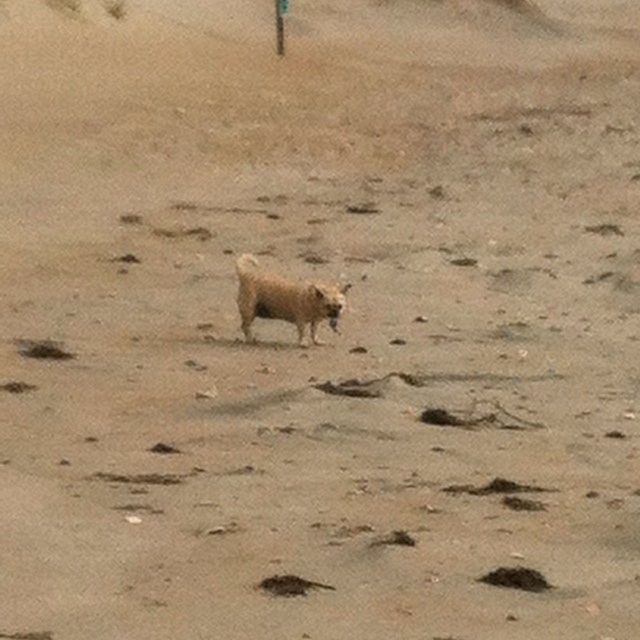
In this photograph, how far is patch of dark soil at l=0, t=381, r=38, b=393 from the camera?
10.2 m

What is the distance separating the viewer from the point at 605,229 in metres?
16.5

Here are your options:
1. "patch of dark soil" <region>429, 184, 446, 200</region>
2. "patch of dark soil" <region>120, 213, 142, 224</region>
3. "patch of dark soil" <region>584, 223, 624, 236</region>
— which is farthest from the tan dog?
"patch of dark soil" <region>429, 184, 446, 200</region>

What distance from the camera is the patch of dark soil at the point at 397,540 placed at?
749cm

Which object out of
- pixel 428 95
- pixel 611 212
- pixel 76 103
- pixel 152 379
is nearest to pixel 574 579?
pixel 152 379

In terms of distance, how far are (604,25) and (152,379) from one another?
103 ft

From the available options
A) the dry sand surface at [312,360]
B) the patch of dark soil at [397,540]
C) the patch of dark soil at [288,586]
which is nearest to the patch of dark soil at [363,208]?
the dry sand surface at [312,360]

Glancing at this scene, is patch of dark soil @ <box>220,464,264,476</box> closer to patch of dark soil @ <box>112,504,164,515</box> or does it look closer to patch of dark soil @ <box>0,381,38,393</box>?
patch of dark soil @ <box>112,504,164,515</box>

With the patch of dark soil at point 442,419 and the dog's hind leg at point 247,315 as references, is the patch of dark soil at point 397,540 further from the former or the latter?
the dog's hind leg at point 247,315

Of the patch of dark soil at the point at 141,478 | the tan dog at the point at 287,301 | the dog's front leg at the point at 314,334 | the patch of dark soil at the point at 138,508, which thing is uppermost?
the patch of dark soil at the point at 138,508

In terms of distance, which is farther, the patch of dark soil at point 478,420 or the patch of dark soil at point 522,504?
the patch of dark soil at point 478,420

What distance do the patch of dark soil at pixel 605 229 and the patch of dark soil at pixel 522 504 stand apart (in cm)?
820

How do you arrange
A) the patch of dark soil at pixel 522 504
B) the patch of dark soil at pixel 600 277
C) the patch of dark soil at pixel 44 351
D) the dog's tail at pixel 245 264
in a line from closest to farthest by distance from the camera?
the patch of dark soil at pixel 522 504 < the patch of dark soil at pixel 44 351 < the dog's tail at pixel 245 264 < the patch of dark soil at pixel 600 277

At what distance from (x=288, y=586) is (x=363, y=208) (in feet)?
35.1

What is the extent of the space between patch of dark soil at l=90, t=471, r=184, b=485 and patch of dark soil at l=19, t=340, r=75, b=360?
8.57ft
